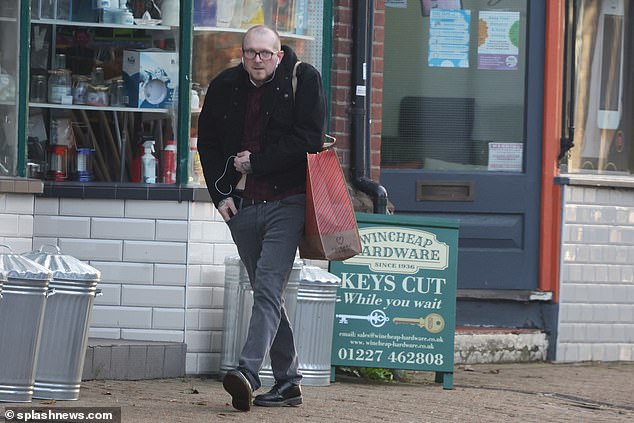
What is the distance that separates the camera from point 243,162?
6613 mm

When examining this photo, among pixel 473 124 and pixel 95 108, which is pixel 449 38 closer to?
pixel 473 124

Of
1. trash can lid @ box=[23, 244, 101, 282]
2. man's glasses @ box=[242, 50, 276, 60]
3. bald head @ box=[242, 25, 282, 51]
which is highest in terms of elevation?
bald head @ box=[242, 25, 282, 51]

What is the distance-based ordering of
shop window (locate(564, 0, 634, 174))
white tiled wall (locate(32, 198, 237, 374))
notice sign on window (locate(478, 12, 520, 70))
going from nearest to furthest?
white tiled wall (locate(32, 198, 237, 374))
notice sign on window (locate(478, 12, 520, 70))
shop window (locate(564, 0, 634, 174))

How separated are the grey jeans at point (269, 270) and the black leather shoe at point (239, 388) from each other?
8 centimetres

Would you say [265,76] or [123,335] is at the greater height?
[265,76]

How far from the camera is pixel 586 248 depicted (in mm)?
10320

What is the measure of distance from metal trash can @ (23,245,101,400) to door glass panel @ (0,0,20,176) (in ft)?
4.44

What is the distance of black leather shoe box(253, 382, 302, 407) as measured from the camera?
6.71 metres

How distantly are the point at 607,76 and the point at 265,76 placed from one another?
472cm

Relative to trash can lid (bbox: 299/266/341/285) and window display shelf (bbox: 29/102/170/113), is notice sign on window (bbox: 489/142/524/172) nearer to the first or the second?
trash can lid (bbox: 299/266/341/285)

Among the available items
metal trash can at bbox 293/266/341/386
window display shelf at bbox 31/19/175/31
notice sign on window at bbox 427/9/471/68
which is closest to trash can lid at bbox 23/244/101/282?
metal trash can at bbox 293/266/341/386

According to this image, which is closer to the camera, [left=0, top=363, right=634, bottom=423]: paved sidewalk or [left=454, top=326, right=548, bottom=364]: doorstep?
[left=0, top=363, right=634, bottom=423]: paved sidewalk

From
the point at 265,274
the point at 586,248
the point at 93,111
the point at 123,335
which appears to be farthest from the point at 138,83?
the point at 586,248

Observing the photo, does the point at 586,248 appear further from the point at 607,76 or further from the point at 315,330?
the point at 315,330
